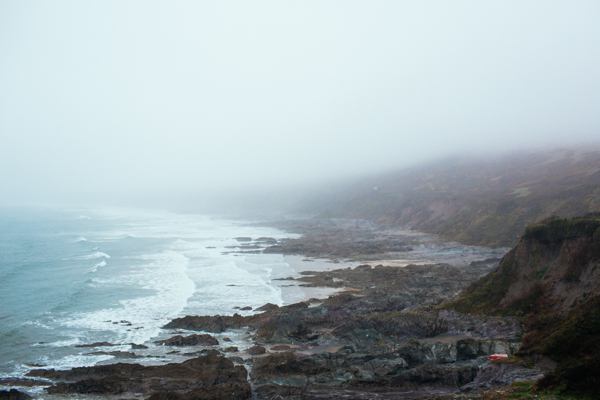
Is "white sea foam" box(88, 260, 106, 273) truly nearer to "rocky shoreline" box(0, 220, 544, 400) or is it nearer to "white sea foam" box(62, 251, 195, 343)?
"white sea foam" box(62, 251, 195, 343)

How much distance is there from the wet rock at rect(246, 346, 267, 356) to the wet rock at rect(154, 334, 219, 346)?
2.78 m

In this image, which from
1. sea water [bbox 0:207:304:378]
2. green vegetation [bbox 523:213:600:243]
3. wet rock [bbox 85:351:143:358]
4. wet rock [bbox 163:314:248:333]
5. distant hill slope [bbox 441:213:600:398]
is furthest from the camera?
wet rock [bbox 163:314:248:333]

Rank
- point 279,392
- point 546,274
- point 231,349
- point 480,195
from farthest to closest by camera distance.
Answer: point 480,195 < point 231,349 < point 546,274 < point 279,392

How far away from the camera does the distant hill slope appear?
1389cm

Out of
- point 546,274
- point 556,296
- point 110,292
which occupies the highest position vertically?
point 546,274

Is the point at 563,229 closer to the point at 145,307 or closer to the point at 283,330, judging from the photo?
the point at 283,330

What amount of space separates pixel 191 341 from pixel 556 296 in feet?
64.1

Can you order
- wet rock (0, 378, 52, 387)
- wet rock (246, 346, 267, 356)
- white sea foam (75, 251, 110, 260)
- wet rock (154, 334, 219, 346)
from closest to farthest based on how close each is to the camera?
wet rock (0, 378, 52, 387)
wet rock (246, 346, 267, 356)
wet rock (154, 334, 219, 346)
white sea foam (75, 251, 110, 260)

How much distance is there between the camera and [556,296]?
20.5 metres

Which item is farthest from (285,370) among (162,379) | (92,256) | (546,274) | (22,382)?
(92,256)

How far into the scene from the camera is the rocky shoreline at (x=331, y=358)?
16500 millimetres

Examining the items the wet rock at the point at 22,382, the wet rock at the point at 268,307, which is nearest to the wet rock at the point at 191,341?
the wet rock at the point at 22,382

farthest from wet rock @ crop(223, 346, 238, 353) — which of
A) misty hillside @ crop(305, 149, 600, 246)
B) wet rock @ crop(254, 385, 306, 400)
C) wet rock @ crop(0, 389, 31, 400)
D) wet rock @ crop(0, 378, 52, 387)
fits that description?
misty hillside @ crop(305, 149, 600, 246)

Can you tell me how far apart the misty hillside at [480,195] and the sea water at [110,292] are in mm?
34359
